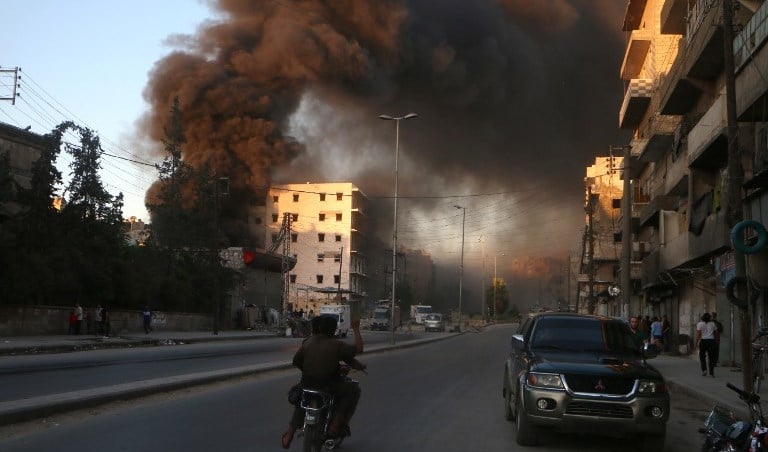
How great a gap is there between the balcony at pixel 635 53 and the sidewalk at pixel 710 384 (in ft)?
76.2

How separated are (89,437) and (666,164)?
30199 mm

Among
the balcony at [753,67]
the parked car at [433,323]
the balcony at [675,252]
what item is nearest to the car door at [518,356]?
the balcony at [753,67]

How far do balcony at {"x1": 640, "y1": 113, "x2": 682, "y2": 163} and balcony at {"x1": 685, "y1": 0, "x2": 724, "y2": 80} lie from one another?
606 cm

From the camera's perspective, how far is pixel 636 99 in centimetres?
Answer: 4006

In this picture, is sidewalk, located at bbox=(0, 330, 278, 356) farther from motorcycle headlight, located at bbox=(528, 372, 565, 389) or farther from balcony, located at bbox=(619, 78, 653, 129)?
balcony, located at bbox=(619, 78, 653, 129)

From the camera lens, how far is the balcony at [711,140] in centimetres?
1984

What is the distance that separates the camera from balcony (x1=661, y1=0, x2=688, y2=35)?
97.7ft

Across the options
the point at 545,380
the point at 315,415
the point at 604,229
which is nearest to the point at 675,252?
the point at 545,380

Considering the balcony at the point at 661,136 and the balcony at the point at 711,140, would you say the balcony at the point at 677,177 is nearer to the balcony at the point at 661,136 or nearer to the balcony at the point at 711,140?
the balcony at the point at 661,136

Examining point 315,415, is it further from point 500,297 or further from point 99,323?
point 500,297

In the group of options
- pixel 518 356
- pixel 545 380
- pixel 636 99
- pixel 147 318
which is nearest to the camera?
pixel 545 380

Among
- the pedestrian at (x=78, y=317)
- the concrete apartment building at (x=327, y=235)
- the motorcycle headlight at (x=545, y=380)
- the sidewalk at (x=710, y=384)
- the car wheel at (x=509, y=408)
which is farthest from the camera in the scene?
the concrete apartment building at (x=327, y=235)

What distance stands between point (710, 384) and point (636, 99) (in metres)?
26.9

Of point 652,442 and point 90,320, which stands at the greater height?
point 90,320
